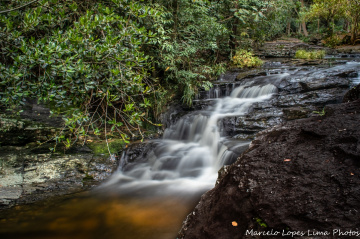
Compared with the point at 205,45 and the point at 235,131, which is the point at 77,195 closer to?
the point at 235,131

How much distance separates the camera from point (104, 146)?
5.95 meters

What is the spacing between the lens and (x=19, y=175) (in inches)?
185

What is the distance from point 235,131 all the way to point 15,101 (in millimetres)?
4848

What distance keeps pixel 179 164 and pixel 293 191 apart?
4.02 metres

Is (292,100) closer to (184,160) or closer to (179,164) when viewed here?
(184,160)

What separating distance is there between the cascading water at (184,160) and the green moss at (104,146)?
0.29 meters

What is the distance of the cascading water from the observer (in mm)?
5016

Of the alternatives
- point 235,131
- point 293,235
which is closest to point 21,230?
point 293,235

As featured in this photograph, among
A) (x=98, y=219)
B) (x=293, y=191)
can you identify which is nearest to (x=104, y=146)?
(x=98, y=219)

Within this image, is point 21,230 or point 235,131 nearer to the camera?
point 21,230

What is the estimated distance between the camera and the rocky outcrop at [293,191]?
176 centimetres

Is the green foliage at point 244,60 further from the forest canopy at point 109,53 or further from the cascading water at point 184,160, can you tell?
the cascading water at point 184,160

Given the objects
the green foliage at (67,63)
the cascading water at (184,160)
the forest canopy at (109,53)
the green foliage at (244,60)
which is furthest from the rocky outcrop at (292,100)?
the green foliage at (67,63)

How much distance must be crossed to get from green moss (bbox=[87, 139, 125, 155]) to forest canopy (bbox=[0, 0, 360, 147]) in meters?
0.41
